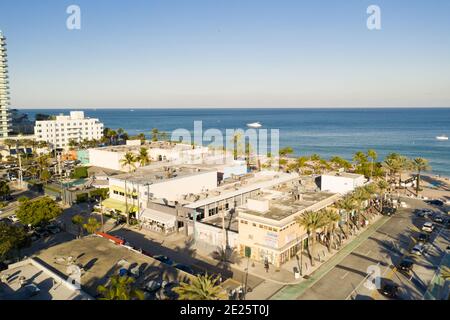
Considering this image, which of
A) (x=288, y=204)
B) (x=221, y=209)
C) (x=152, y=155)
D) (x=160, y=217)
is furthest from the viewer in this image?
(x=152, y=155)

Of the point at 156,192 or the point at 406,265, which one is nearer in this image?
the point at 406,265

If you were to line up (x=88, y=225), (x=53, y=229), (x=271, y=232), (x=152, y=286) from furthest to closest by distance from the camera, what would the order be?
(x=53, y=229) → (x=88, y=225) → (x=271, y=232) → (x=152, y=286)

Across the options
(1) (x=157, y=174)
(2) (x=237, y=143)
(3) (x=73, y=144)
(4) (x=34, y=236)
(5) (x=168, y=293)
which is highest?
(2) (x=237, y=143)

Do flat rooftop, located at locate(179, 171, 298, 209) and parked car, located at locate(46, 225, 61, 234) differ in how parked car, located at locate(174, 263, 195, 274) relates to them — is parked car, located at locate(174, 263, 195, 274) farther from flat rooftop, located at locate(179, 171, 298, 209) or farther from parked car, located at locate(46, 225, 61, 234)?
parked car, located at locate(46, 225, 61, 234)

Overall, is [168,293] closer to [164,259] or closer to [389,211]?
[164,259]

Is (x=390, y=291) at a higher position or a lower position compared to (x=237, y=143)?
lower

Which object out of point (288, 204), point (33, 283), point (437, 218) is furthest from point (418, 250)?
point (33, 283)

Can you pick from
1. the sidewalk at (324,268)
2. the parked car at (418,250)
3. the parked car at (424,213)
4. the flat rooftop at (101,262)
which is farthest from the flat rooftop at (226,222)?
the parked car at (424,213)
